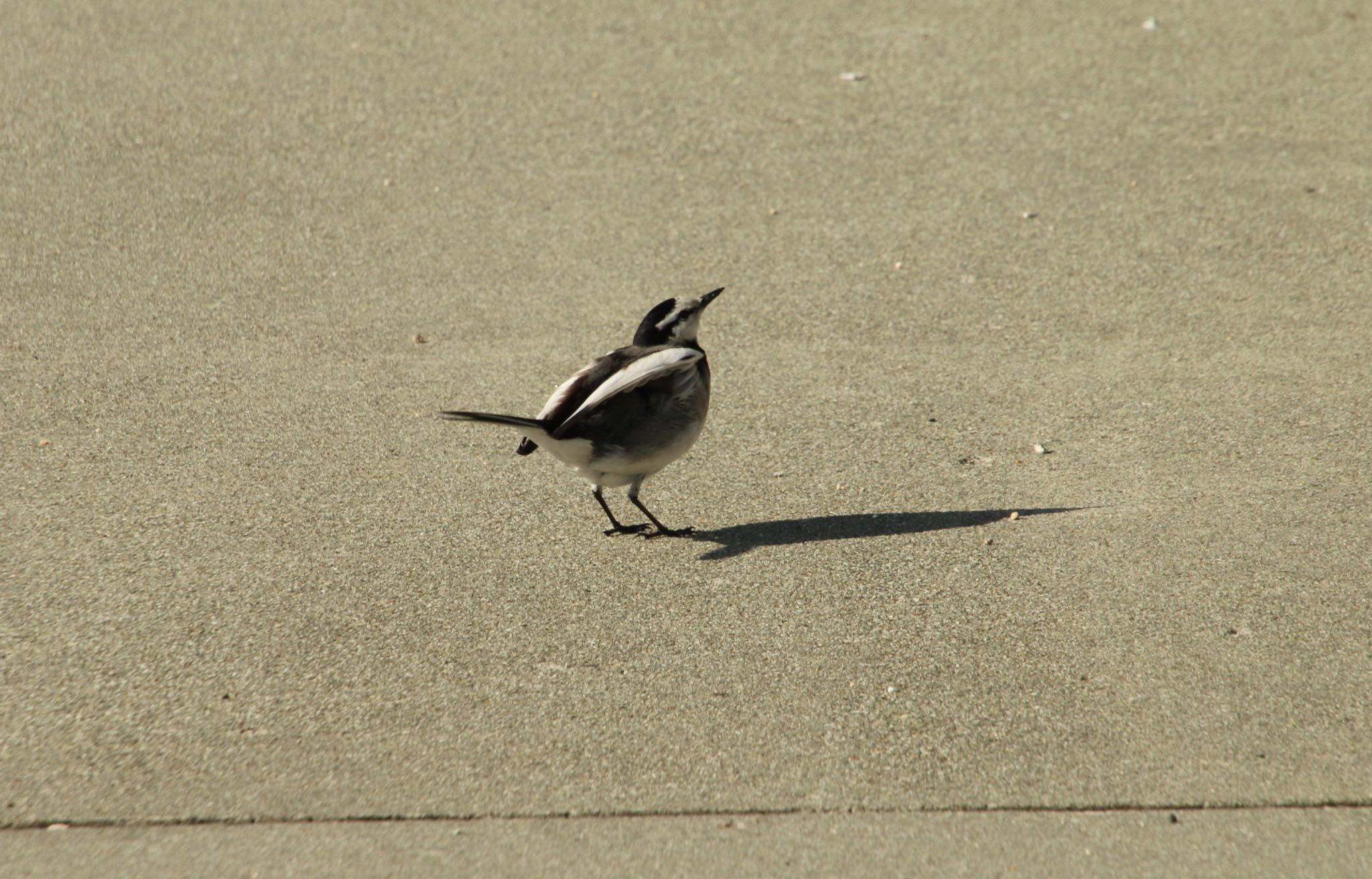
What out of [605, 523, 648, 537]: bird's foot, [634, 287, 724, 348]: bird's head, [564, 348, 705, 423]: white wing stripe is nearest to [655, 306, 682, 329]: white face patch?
[634, 287, 724, 348]: bird's head

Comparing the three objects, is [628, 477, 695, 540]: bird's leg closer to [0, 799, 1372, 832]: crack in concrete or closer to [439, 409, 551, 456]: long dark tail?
[439, 409, 551, 456]: long dark tail

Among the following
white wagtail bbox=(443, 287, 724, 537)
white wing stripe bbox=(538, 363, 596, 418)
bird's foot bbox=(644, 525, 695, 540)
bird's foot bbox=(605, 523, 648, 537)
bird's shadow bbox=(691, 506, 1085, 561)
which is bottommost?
bird's shadow bbox=(691, 506, 1085, 561)

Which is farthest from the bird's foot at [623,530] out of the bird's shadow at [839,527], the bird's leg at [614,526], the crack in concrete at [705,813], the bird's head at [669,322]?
the crack in concrete at [705,813]

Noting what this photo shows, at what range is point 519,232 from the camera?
7.48 m

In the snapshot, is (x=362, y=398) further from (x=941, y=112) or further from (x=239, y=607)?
(x=941, y=112)

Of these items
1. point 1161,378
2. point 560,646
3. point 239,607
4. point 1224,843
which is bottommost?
point 1161,378

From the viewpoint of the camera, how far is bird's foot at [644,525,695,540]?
203 inches


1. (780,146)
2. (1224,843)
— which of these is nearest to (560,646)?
(1224,843)

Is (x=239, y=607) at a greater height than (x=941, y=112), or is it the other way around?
(x=239, y=607)

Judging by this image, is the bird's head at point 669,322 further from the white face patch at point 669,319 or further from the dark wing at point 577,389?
the dark wing at point 577,389

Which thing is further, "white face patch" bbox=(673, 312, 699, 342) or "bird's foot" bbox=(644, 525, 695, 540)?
"white face patch" bbox=(673, 312, 699, 342)

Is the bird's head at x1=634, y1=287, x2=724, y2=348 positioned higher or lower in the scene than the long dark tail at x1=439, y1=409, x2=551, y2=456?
lower

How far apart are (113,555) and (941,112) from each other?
603 cm

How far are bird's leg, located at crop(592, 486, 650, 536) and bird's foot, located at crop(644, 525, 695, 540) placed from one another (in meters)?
0.03
